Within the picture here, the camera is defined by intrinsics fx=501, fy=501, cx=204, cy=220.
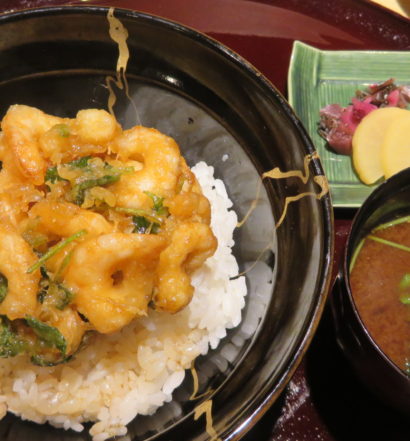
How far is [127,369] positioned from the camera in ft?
6.36

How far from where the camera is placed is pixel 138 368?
1.95 metres

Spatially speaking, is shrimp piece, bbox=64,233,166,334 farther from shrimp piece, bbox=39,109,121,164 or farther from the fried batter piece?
shrimp piece, bbox=39,109,121,164

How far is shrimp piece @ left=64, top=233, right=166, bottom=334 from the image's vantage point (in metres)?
1.46

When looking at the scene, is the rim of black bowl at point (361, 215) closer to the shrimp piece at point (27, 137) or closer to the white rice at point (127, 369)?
the white rice at point (127, 369)

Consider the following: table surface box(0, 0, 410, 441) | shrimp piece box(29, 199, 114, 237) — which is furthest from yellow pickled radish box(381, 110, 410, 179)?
shrimp piece box(29, 199, 114, 237)

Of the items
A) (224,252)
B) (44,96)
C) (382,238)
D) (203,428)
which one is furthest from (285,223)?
(44,96)

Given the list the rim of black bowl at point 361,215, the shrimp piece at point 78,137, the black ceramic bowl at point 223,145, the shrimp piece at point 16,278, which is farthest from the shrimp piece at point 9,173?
the rim of black bowl at point 361,215

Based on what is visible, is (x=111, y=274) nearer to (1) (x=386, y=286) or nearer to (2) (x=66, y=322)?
(2) (x=66, y=322)

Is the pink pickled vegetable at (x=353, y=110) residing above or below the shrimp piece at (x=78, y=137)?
below

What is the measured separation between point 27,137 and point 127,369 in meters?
0.94

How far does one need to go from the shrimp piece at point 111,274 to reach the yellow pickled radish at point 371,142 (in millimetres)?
1432

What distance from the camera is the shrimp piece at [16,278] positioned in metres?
1.48

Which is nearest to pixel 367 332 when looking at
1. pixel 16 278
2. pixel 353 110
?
pixel 16 278

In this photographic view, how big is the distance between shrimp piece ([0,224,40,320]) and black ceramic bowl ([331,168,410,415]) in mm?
1083
